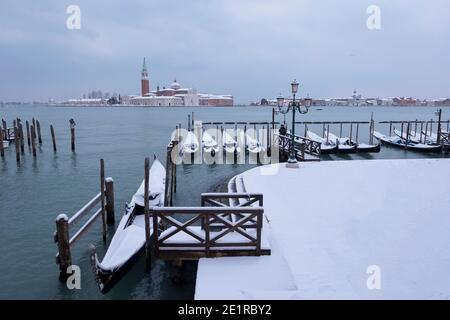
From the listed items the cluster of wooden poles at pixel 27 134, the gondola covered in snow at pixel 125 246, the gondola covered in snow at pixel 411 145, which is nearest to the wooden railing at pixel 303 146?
the gondola covered in snow at pixel 125 246

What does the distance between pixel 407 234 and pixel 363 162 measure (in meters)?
6.96

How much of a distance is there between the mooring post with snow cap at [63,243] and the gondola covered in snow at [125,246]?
679 mm

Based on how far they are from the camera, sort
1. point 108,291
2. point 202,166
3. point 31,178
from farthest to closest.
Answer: point 202,166
point 31,178
point 108,291

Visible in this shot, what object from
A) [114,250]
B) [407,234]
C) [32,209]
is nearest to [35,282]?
[114,250]

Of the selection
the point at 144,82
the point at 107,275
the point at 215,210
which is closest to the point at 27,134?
the point at 107,275

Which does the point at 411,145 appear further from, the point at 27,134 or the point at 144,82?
the point at 144,82

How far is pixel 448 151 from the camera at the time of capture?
2283 centimetres

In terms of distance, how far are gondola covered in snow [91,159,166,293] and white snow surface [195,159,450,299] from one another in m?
2.07

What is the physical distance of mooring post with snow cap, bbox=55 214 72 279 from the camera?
22.6ft

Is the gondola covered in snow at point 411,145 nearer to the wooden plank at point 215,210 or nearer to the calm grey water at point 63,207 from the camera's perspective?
the calm grey water at point 63,207

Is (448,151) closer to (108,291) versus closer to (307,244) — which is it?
(307,244)

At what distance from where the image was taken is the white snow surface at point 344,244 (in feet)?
16.0

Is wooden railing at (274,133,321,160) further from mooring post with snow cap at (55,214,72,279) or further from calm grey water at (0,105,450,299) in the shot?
mooring post with snow cap at (55,214,72,279)
